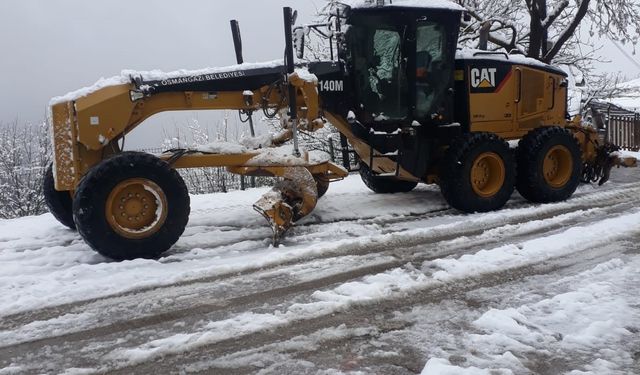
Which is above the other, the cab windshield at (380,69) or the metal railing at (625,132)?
the cab windshield at (380,69)

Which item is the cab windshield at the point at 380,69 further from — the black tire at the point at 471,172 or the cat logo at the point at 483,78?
the cat logo at the point at 483,78

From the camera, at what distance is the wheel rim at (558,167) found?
26.2 feet

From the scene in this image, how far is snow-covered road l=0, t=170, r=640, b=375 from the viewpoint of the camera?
3238 mm

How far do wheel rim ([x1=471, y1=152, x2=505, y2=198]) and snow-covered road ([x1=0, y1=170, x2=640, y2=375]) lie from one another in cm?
73

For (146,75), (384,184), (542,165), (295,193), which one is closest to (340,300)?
(295,193)

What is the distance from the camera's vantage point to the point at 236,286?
4527 mm

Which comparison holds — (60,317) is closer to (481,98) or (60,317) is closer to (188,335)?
(188,335)

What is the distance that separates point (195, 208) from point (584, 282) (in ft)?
17.4

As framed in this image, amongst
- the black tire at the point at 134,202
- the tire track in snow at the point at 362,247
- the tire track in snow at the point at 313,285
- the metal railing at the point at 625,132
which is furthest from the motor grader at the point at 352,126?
the metal railing at the point at 625,132

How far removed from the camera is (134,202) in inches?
212

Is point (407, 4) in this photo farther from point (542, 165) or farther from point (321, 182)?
point (542, 165)

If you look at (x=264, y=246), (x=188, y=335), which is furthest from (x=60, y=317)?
(x=264, y=246)

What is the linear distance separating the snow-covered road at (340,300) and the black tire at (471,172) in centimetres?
53

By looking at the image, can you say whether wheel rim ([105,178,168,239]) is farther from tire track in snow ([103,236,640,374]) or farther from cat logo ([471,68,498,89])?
cat logo ([471,68,498,89])
